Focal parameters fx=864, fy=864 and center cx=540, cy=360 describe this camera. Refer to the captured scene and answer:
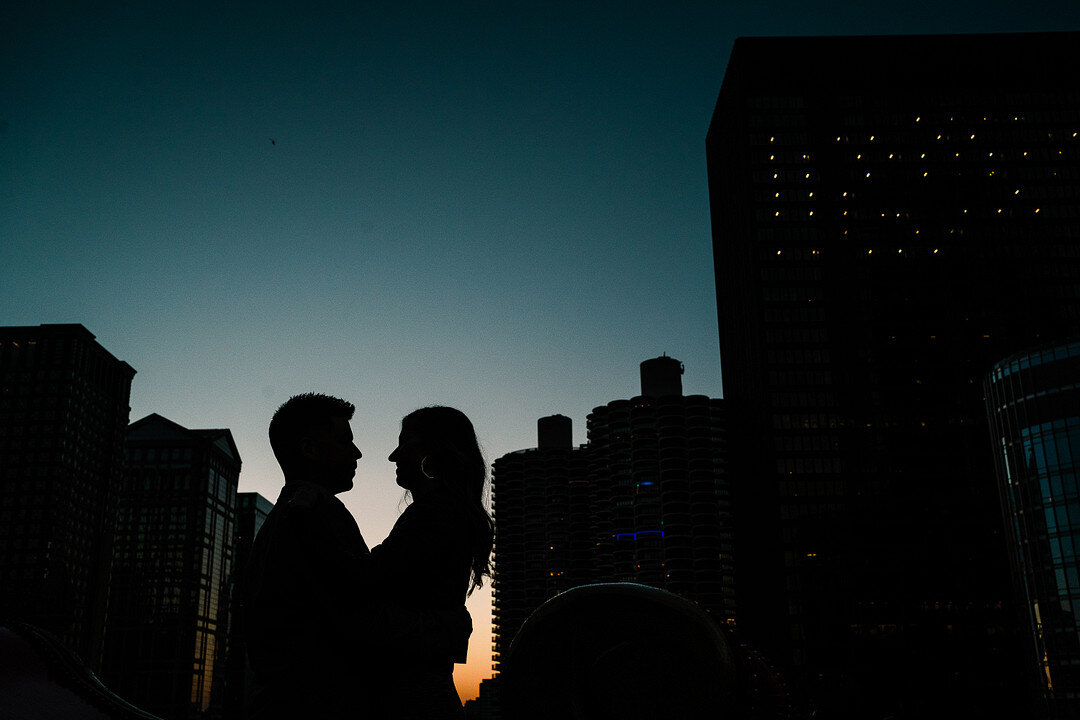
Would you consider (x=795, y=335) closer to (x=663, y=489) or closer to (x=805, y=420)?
(x=805, y=420)

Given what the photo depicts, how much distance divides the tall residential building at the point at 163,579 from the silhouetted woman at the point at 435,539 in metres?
200

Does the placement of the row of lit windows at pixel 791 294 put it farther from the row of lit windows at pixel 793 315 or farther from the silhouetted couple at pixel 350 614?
the silhouetted couple at pixel 350 614

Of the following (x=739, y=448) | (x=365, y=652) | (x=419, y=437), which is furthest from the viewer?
(x=739, y=448)

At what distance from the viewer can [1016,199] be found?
11706cm

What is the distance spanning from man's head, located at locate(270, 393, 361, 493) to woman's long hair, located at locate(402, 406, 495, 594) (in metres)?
0.21

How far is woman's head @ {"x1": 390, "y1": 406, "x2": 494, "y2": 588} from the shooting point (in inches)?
105

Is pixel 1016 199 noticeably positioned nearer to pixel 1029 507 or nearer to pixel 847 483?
pixel 847 483

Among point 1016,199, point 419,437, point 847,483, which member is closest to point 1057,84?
point 1016,199

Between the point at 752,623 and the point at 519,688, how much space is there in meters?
114

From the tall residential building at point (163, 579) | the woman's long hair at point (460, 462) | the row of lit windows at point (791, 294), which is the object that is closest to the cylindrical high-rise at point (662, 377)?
the row of lit windows at point (791, 294)

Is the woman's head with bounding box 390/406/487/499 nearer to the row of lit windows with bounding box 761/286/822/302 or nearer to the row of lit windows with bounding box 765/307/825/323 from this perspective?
the row of lit windows with bounding box 765/307/825/323

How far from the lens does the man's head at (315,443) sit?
8.79ft

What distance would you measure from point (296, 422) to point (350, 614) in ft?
2.32

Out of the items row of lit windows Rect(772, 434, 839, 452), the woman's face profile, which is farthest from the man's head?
row of lit windows Rect(772, 434, 839, 452)
